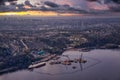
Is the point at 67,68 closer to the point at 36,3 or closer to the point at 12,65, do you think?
the point at 12,65

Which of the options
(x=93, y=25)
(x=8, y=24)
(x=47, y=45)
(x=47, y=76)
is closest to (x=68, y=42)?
(x=47, y=45)

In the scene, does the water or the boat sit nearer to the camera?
the water

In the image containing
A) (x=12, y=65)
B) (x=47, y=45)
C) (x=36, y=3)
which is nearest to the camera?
(x=36, y=3)

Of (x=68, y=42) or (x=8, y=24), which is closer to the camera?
(x=68, y=42)

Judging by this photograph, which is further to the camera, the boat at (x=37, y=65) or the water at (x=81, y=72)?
the boat at (x=37, y=65)

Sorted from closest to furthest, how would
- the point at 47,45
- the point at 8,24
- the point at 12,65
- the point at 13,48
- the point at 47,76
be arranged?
the point at 47,76
the point at 12,65
the point at 13,48
the point at 47,45
the point at 8,24

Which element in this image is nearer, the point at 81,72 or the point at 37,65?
the point at 81,72

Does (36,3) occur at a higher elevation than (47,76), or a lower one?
higher

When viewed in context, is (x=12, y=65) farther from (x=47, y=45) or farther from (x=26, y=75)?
(x=47, y=45)
